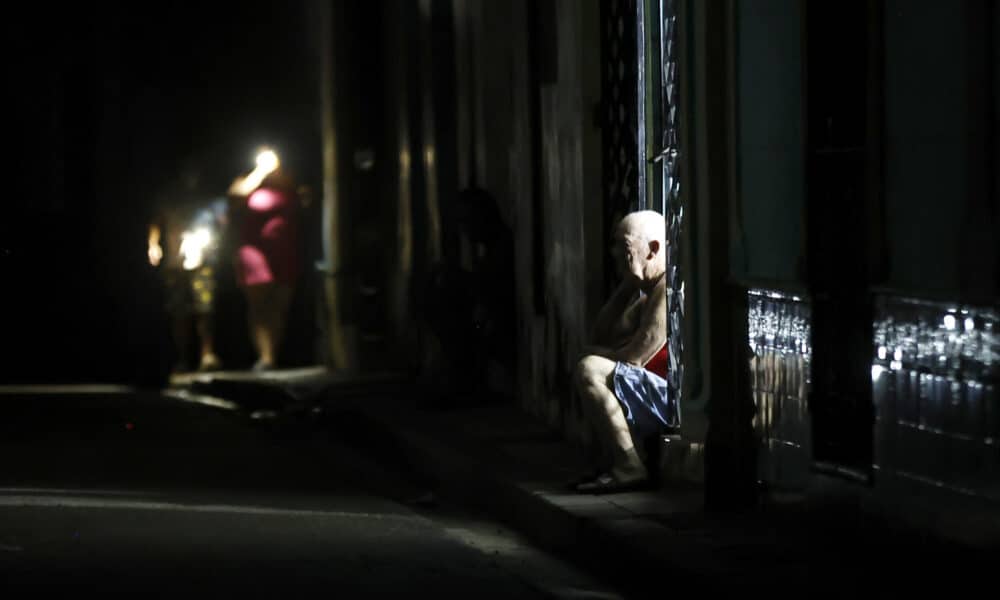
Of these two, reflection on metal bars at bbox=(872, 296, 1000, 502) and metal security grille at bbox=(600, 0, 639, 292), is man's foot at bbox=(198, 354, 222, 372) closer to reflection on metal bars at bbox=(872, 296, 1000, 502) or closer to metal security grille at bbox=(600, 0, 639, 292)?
metal security grille at bbox=(600, 0, 639, 292)

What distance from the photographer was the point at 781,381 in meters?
10.3

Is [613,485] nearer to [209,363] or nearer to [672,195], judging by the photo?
[672,195]

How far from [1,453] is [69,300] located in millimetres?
10912

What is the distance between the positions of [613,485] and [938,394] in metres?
3.19

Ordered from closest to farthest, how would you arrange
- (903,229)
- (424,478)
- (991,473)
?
(991,473) < (903,229) < (424,478)

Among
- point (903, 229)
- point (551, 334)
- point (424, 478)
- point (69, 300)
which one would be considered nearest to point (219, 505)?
point (424, 478)

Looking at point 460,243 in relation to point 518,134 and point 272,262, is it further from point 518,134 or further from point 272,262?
point 272,262

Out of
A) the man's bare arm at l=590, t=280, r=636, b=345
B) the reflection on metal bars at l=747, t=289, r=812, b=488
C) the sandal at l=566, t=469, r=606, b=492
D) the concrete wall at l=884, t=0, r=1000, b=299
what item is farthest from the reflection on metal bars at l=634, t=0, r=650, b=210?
the concrete wall at l=884, t=0, r=1000, b=299

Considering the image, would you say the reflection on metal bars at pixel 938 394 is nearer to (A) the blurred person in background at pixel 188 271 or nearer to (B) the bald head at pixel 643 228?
(B) the bald head at pixel 643 228

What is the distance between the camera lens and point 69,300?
26016 millimetres

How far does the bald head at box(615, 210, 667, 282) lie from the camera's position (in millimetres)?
11500

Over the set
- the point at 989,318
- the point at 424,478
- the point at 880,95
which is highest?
the point at 880,95

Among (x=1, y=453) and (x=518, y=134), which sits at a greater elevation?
(x=518, y=134)

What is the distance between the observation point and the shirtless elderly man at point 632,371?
37.6ft
